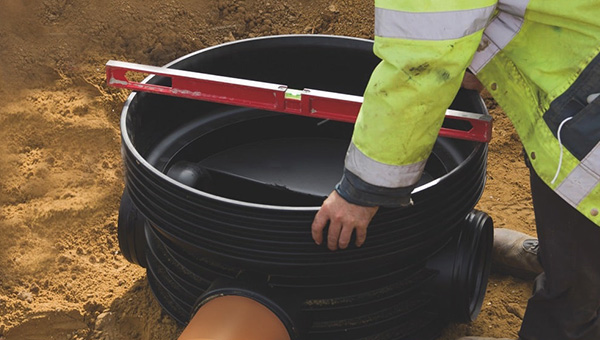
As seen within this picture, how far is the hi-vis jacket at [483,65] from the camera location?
4.38 feet

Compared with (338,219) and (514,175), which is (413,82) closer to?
(338,219)

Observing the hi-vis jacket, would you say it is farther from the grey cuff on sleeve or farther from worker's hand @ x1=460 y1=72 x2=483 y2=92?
worker's hand @ x1=460 y1=72 x2=483 y2=92

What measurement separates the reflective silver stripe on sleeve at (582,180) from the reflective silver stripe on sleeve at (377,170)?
1.10ft

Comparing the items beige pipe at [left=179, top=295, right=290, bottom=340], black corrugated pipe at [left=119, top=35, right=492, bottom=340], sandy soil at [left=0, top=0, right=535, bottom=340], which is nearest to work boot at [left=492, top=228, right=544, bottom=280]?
sandy soil at [left=0, top=0, right=535, bottom=340]

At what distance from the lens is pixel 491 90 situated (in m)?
1.66

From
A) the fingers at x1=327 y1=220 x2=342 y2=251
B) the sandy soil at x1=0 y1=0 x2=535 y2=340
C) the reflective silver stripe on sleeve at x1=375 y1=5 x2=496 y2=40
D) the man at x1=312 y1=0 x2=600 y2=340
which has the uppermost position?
the reflective silver stripe on sleeve at x1=375 y1=5 x2=496 y2=40

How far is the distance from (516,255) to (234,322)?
4.10ft

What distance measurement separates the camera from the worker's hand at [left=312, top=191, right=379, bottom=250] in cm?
157

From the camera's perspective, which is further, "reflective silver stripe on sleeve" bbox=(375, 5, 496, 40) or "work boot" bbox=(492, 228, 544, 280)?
"work boot" bbox=(492, 228, 544, 280)

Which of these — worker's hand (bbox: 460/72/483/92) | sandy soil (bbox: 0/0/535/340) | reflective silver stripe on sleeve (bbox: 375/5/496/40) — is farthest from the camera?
sandy soil (bbox: 0/0/535/340)

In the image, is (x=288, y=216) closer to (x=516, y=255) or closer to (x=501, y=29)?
(x=501, y=29)

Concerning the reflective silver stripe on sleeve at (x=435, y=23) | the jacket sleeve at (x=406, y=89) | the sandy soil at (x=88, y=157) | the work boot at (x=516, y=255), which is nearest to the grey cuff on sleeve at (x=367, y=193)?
the jacket sleeve at (x=406, y=89)

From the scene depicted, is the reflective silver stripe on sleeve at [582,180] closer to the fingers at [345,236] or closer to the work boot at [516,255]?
the fingers at [345,236]

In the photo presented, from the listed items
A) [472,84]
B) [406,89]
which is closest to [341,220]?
[406,89]
